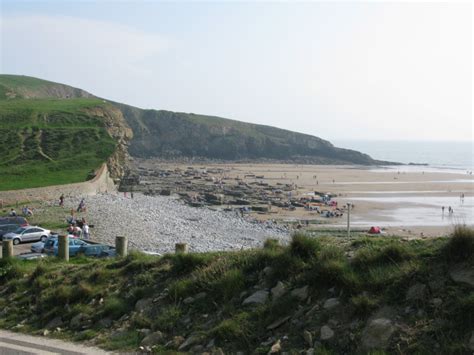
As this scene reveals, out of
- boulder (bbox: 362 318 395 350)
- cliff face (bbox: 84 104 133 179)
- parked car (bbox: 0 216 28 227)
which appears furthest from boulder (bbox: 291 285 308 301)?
cliff face (bbox: 84 104 133 179)

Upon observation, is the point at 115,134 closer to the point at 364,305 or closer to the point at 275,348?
the point at 275,348

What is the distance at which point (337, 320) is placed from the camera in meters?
8.23

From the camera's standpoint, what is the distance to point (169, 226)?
38188 millimetres

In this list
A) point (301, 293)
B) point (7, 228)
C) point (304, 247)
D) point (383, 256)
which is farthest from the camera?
point (7, 228)

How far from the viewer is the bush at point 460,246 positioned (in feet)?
28.0

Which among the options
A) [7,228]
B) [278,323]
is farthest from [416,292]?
[7,228]

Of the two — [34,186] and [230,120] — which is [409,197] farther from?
[230,120]

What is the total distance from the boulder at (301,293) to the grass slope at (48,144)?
4290 centimetres

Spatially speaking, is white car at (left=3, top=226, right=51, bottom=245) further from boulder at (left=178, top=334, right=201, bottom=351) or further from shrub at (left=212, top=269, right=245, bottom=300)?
boulder at (left=178, top=334, right=201, bottom=351)

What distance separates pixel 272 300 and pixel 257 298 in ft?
1.14

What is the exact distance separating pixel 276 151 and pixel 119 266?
154 m

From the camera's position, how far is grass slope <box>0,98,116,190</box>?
54.3 metres

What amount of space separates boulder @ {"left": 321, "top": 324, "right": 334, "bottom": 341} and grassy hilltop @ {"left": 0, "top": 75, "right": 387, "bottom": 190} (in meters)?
44.0

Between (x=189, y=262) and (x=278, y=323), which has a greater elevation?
(x=189, y=262)
